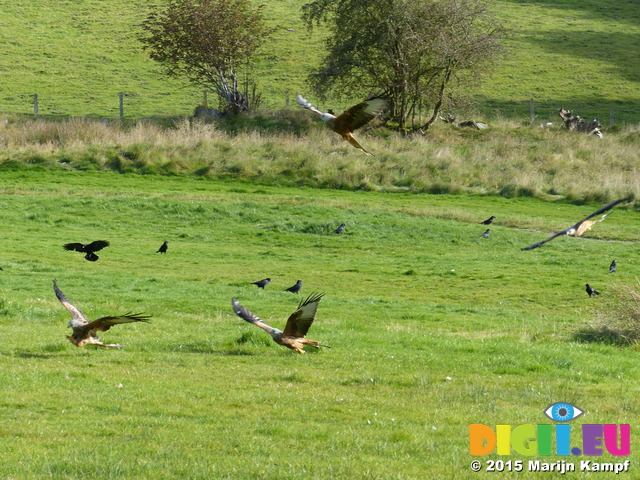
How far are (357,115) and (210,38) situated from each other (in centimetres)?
4103

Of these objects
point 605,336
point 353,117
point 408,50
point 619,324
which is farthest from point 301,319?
point 408,50

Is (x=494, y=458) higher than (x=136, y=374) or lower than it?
higher

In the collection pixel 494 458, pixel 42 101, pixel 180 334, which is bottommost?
pixel 42 101

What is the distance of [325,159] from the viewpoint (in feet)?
132

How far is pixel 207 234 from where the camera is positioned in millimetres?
29469

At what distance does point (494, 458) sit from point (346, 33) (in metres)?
41.7

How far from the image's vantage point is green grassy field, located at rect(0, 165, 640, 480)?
8.53 meters

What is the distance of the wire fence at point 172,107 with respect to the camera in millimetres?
55938

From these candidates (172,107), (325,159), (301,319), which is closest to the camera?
(301,319)

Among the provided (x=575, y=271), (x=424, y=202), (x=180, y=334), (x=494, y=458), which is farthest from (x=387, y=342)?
(x=424, y=202)

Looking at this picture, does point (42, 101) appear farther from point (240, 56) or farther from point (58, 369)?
point (58, 369)

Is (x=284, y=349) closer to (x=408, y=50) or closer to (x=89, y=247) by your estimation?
(x=89, y=247)

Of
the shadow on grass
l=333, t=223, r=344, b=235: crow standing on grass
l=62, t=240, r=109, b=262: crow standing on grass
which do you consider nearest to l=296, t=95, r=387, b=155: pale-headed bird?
l=62, t=240, r=109, b=262: crow standing on grass

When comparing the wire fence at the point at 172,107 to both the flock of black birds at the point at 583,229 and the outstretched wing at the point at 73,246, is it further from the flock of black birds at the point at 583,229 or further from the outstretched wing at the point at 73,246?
the outstretched wing at the point at 73,246
